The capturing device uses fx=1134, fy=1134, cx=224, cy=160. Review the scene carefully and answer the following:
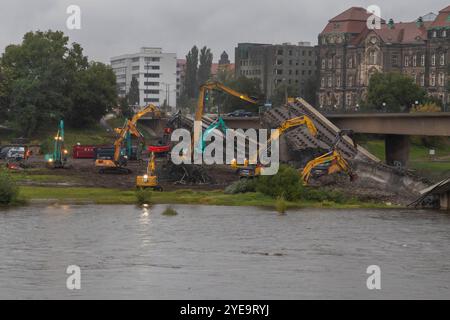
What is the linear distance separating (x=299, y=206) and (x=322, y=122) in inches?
1479

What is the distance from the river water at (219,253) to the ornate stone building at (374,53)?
112 m

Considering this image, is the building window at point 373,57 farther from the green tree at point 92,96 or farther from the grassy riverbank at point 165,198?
the grassy riverbank at point 165,198

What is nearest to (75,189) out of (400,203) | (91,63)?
(400,203)

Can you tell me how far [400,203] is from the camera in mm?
77625

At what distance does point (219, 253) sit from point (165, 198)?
2477cm

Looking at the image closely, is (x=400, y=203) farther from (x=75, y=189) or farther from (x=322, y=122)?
(x=322, y=122)

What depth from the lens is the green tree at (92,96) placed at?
144125mm

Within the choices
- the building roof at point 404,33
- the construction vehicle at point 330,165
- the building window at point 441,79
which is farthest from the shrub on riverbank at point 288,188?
the building roof at point 404,33

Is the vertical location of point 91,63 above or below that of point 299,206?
above

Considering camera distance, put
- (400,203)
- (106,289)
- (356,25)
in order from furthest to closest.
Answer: (356,25) < (400,203) < (106,289)

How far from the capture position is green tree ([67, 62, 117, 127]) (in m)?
144
